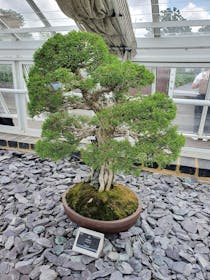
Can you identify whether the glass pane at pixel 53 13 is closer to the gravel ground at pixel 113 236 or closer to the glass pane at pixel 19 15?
the glass pane at pixel 19 15

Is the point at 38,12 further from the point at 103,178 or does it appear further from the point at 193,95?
the point at 193,95

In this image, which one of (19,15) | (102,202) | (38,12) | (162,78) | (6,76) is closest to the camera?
(102,202)

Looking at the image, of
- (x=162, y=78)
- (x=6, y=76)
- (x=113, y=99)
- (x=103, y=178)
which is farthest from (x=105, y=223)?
(x=6, y=76)

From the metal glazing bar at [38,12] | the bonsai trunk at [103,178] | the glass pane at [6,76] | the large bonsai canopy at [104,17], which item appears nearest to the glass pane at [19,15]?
the metal glazing bar at [38,12]

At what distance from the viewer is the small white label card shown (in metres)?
1.40

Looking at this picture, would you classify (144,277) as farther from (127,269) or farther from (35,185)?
(35,185)

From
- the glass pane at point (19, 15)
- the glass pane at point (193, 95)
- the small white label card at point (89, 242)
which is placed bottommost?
the small white label card at point (89, 242)

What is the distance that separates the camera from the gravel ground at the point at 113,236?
4.34 feet

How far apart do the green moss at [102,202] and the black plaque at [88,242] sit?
0.39 ft

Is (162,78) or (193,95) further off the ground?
(162,78)

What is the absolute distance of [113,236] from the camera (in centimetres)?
156

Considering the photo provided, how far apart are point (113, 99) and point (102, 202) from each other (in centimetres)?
69

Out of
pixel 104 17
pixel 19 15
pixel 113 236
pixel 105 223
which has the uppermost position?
pixel 19 15

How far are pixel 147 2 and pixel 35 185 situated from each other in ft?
6.52
